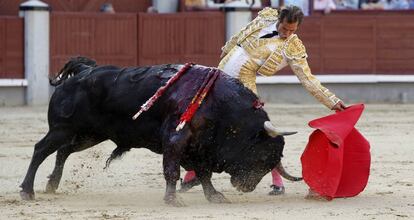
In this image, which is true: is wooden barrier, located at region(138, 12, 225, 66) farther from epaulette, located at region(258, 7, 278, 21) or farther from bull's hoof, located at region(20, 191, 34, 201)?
bull's hoof, located at region(20, 191, 34, 201)

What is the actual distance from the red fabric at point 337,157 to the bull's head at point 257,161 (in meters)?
0.34

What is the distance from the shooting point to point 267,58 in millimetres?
6578

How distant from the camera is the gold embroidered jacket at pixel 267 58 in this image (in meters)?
6.50

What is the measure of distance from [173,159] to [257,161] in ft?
1.51

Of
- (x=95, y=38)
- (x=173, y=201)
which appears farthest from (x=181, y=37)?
(x=173, y=201)

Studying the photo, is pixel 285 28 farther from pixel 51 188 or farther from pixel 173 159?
pixel 51 188

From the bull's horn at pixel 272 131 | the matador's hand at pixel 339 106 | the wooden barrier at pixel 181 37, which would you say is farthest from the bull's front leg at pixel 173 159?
the wooden barrier at pixel 181 37

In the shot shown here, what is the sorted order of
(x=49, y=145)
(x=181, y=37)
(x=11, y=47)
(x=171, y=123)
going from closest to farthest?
(x=171, y=123) → (x=49, y=145) → (x=11, y=47) → (x=181, y=37)

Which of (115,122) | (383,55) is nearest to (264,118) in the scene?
(115,122)

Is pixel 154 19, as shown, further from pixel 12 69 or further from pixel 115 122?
pixel 115 122

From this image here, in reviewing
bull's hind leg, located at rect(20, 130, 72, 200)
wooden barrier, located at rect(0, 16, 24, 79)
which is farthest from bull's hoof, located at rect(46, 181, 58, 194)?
wooden barrier, located at rect(0, 16, 24, 79)

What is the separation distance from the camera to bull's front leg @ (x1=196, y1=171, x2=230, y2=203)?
6301 mm

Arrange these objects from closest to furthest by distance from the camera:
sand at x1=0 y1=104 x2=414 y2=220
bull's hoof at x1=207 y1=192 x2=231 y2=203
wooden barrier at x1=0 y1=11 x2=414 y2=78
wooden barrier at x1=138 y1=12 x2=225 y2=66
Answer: sand at x1=0 y1=104 x2=414 y2=220 → bull's hoof at x1=207 y1=192 x2=231 y2=203 → wooden barrier at x1=0 y1=11 x2=414 y2=78 → wooden barrier at x1=138 y1=12 x2=225 y2=66

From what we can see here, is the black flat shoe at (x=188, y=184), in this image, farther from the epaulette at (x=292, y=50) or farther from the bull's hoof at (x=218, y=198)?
the epaulette at (x=292, y=50)
